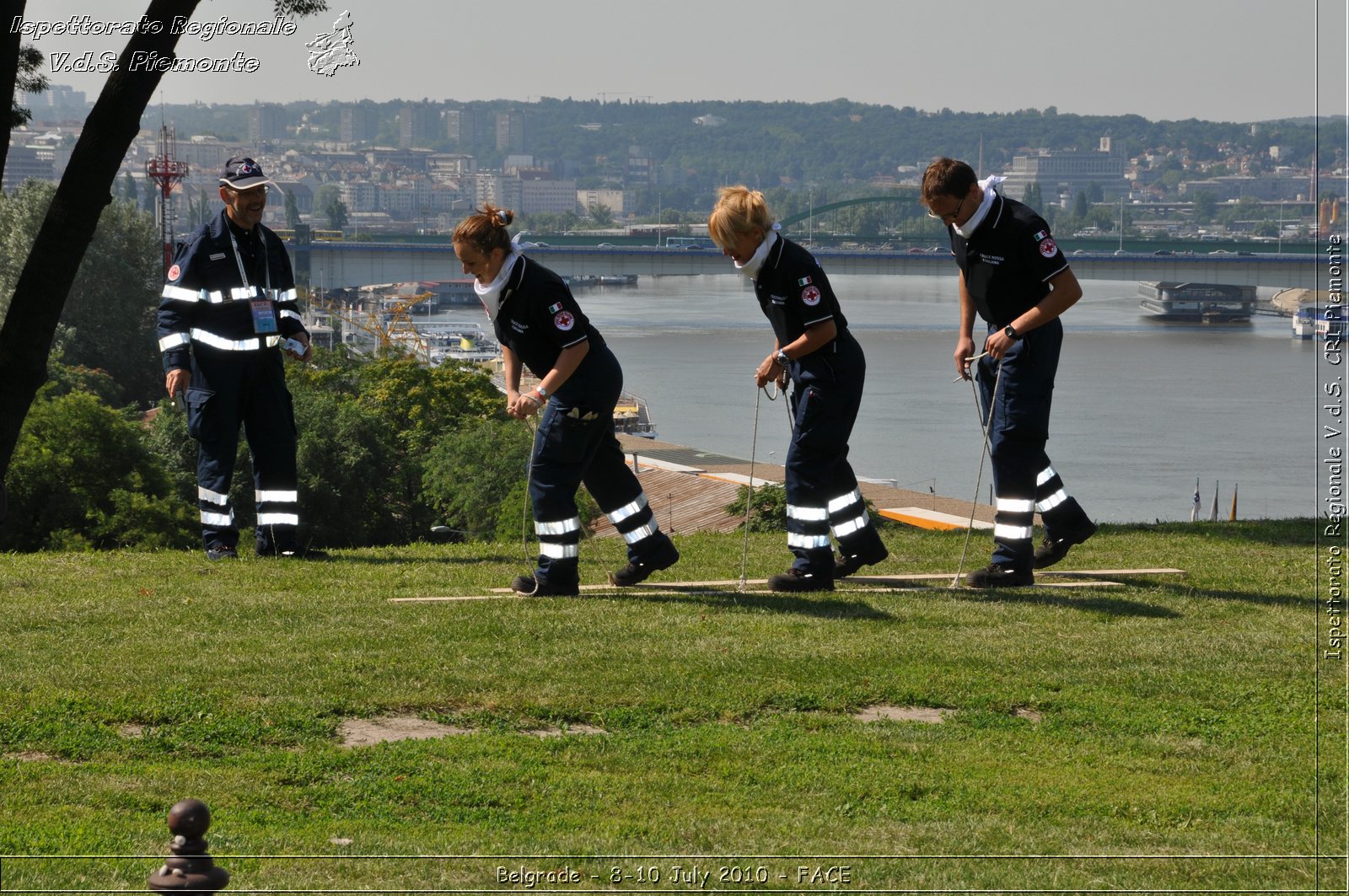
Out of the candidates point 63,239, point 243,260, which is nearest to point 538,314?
point 63,239

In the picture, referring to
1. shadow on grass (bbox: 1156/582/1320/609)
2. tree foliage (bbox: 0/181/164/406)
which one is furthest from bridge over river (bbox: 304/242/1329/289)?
shadow on grass (bbox: 1156/582/1320/609)

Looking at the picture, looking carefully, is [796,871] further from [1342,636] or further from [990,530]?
[990,530]

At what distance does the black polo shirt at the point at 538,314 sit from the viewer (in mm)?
6938

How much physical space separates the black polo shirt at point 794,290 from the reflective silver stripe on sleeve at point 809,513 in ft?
2.60

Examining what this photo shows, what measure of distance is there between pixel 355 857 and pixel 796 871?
1.07 metres

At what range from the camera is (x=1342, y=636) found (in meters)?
6.42

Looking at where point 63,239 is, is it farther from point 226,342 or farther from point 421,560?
point 421,560

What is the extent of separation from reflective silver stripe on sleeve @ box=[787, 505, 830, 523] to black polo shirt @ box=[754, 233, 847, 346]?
0.79 metres

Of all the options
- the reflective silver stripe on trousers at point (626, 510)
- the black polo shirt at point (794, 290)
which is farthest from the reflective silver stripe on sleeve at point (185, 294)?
the black polo shirt at point (794, 290)

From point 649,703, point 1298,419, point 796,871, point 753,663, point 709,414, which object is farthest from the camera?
point 709,414

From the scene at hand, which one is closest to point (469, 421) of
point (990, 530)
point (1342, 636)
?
point (990, 530)

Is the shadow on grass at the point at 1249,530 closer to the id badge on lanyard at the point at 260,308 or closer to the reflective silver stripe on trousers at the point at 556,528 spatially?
the reflective silver stripe on trousers at the point at 556,528

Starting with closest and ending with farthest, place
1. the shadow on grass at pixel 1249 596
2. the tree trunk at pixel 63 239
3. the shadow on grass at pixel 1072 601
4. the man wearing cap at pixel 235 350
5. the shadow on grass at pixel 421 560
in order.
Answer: the tree trunk at pixel 63 239 → the shadow on grass at pixel 1072 601 → the shadow on grass at pixel 1249 596 → the man wearing cap at pixel 235 350 → the shadow on grass at pixel 421 560

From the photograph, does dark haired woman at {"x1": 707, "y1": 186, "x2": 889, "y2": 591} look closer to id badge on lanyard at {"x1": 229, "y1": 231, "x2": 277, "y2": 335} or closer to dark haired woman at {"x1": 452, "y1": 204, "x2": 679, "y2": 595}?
dark haired woman at {"x1": 452, "y1": 204, "x2": 679, "y2": 595}
